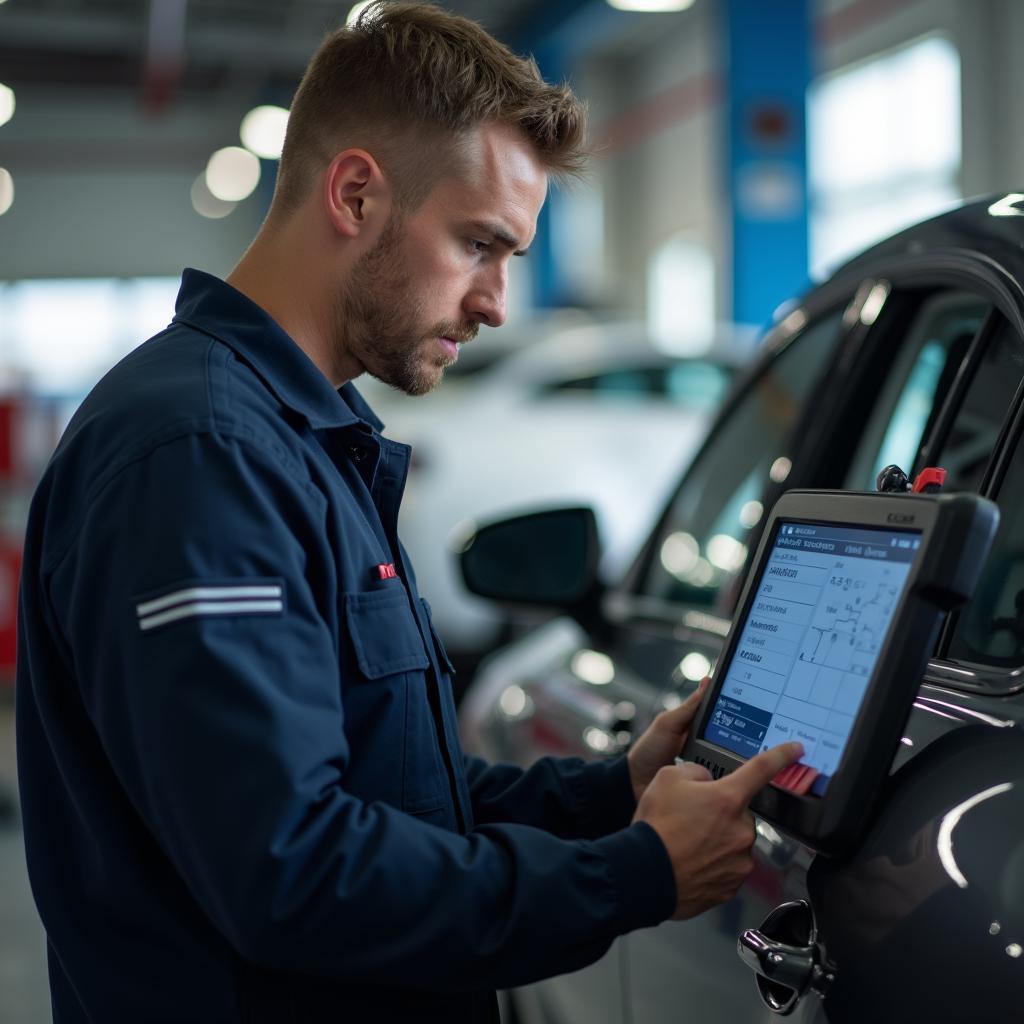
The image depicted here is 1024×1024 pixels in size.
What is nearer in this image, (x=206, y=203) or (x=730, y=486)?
(x=730, y=486)

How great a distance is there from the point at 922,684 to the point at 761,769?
240 millimetres

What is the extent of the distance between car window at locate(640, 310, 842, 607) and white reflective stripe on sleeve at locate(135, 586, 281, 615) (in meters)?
1.04

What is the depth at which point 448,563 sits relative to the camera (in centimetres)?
623

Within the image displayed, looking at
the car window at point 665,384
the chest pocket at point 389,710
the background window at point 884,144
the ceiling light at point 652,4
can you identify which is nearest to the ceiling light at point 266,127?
Answer: the ceiling light at point 652,4

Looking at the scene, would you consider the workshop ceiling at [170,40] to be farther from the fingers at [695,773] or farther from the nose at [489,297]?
the fingers at [695,773]

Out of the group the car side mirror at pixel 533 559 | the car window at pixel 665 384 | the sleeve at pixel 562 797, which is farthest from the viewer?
the car window at pixel 665 384

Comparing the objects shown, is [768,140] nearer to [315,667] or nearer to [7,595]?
[7,595]

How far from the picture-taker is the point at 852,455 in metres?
1.87

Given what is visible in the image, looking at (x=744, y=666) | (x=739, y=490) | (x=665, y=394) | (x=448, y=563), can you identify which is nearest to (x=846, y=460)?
(x=739, y=490)

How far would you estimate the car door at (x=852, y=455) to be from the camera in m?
1.30

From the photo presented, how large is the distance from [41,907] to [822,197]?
45.1 feet

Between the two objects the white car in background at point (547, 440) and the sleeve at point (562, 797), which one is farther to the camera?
the white car in background at point (547, 440)

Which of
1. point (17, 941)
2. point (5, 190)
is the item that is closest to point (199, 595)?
point (17, 941)

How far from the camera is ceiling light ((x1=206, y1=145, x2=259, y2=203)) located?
19.7 meters
